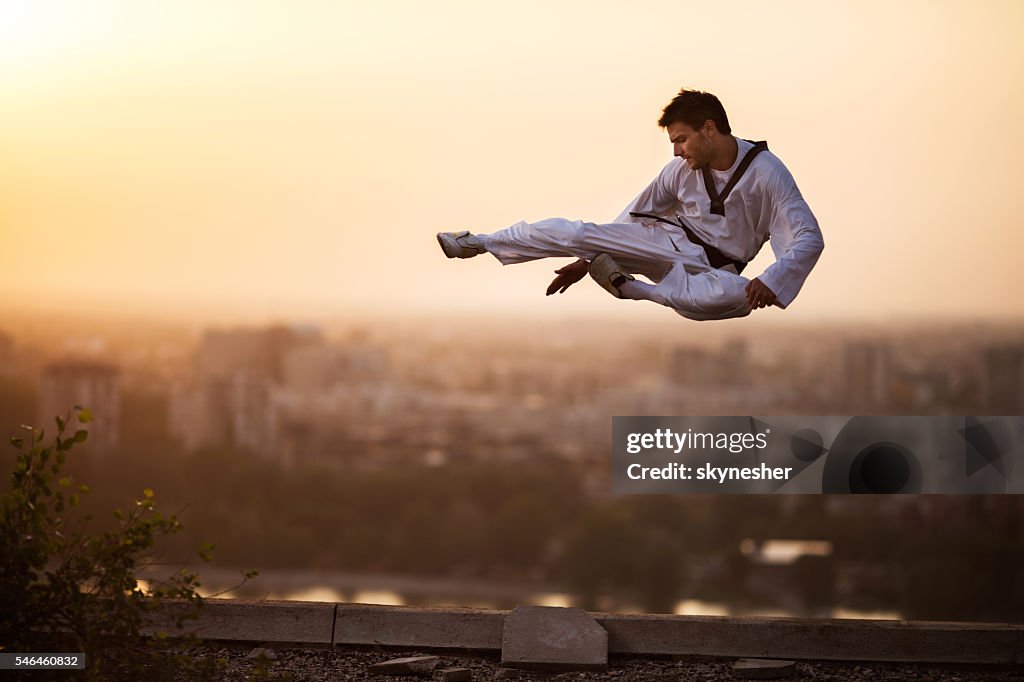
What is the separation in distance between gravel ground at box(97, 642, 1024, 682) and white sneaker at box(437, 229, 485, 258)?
2538 millimetres

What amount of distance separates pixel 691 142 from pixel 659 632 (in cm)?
303

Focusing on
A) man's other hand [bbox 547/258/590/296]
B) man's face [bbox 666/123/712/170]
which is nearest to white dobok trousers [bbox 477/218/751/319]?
man's other hand [bbox 547/258/590/296]

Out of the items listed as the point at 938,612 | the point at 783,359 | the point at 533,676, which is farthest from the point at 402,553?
the point at 533,676

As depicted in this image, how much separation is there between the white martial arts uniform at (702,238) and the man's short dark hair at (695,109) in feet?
1.03

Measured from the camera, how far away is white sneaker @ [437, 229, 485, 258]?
593cm

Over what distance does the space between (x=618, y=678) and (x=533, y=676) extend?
1.62 feet

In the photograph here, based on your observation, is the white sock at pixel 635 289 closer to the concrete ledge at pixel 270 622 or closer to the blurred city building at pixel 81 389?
the concrete ledge at pixel 270 622

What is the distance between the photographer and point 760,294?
18.5 ft

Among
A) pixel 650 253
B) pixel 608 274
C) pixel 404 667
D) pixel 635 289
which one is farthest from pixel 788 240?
pixel 404 667

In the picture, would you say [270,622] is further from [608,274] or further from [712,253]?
[712,253]

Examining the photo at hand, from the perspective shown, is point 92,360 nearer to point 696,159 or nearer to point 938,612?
point 938,612

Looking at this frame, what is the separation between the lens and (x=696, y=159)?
5902mm

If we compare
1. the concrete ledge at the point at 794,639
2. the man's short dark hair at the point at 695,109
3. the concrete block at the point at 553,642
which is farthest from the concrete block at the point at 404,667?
the man's short dark hair at the point at 695,109

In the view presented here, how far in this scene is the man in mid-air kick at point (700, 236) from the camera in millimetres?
5781
